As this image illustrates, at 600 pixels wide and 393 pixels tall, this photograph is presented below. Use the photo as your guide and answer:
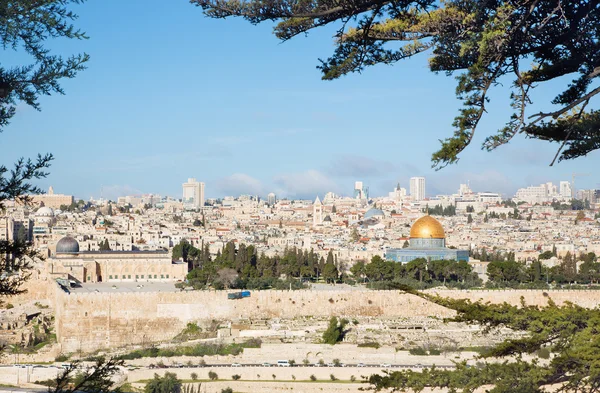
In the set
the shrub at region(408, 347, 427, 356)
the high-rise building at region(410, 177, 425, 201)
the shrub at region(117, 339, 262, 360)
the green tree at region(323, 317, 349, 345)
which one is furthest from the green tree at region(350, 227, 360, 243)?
the high-rise building at region(410, 177, 425, 201)

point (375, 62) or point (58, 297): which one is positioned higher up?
point (375, 62)

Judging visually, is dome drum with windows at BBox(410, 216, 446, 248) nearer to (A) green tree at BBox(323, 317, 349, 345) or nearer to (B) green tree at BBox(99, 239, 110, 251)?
(B) green tree at BBox(99, 239, 110, 251)

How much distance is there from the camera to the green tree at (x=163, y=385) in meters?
19.1

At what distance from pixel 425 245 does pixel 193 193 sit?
126 metres

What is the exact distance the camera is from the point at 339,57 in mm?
7531

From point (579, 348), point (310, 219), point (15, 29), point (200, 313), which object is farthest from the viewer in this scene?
point (310, 219)

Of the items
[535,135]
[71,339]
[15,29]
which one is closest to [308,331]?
[71,339]

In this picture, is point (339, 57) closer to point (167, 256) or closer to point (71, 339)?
point (71, 339)

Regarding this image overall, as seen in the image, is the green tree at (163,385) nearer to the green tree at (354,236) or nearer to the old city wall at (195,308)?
the old city wall at (195,308)

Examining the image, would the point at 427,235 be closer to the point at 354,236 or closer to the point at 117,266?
the point at 117,266

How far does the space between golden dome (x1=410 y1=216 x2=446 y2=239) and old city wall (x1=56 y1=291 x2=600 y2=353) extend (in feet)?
48.8

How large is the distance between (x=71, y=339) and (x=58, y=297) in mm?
2353

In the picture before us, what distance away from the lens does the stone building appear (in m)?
41.1

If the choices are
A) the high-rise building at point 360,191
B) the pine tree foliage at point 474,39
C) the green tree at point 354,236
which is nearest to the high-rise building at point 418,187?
the high-rise building at point 360,191
